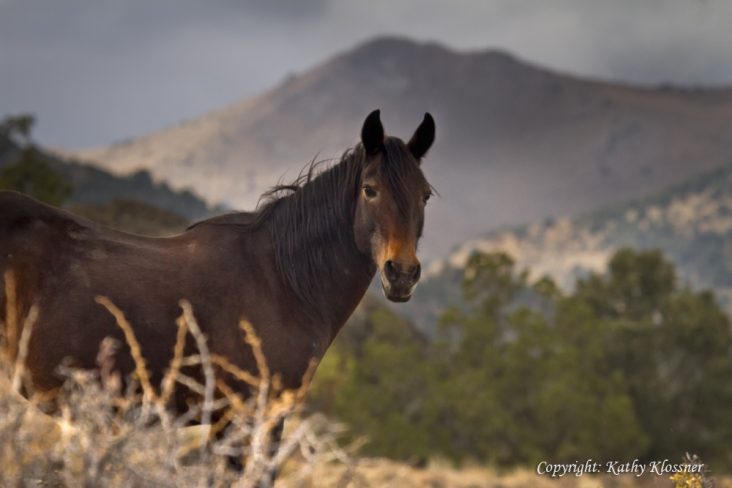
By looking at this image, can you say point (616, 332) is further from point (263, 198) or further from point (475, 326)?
point (263, 198)

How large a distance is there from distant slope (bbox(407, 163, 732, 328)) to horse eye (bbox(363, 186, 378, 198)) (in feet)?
316

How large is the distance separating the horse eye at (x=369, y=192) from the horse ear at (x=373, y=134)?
268 millimetres

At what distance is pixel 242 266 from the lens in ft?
15.6

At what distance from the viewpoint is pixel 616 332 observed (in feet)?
124

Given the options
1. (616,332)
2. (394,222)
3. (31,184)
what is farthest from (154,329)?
(616,332)

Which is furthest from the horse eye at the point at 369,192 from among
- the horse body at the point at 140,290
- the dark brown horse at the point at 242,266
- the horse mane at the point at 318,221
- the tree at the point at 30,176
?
the tree at the point at 30,176

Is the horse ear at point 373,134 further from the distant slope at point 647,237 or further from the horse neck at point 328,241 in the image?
the distant slope at point 647,237

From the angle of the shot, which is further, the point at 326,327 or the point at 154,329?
the point at 326,327

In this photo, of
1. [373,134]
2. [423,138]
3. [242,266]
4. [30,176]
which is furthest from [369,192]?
[30,176]

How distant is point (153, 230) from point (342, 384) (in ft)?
36.7

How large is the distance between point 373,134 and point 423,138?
1.71 ft

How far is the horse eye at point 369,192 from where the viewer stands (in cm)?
484

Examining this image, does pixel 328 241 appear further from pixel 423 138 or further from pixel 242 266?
pixel 423 138

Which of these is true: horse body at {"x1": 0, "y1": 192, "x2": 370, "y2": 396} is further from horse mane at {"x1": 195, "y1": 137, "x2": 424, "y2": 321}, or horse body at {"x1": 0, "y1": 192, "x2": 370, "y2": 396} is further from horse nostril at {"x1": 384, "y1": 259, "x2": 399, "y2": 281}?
horse nostril at {"x1": 384, "y1": 259, "x2": 399, "y2": 281}
